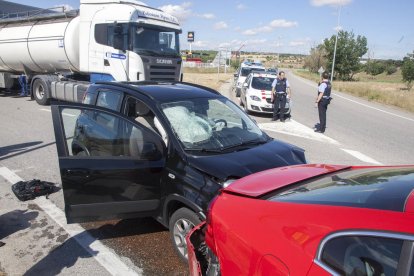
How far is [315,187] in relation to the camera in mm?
2346

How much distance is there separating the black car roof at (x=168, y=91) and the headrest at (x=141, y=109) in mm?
134

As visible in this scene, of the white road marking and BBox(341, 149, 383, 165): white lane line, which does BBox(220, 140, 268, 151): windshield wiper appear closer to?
BBox(341, 149, 383, 165): white lane line

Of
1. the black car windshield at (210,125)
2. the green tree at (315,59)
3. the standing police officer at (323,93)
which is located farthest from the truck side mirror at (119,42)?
the green tree at (315,59)

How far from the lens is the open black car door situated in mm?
3557

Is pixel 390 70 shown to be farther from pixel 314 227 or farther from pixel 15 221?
pixel 314 227

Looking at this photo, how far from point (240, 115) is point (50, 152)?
15.1ft

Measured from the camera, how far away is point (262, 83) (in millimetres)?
14219

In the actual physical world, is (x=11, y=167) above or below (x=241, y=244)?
below

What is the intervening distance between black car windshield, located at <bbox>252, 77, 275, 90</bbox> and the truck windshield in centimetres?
341

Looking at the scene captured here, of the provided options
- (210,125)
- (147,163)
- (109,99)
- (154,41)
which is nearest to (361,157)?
(210,125)

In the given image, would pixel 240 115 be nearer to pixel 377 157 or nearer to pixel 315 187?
pixel 315 187

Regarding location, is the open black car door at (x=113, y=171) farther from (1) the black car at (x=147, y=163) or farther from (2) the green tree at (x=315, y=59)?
(2) the green tree at (x=315, y=59)

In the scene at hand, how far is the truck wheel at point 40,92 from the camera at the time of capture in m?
14.3

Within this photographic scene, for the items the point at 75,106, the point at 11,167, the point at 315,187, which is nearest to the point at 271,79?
the point at 11,167
